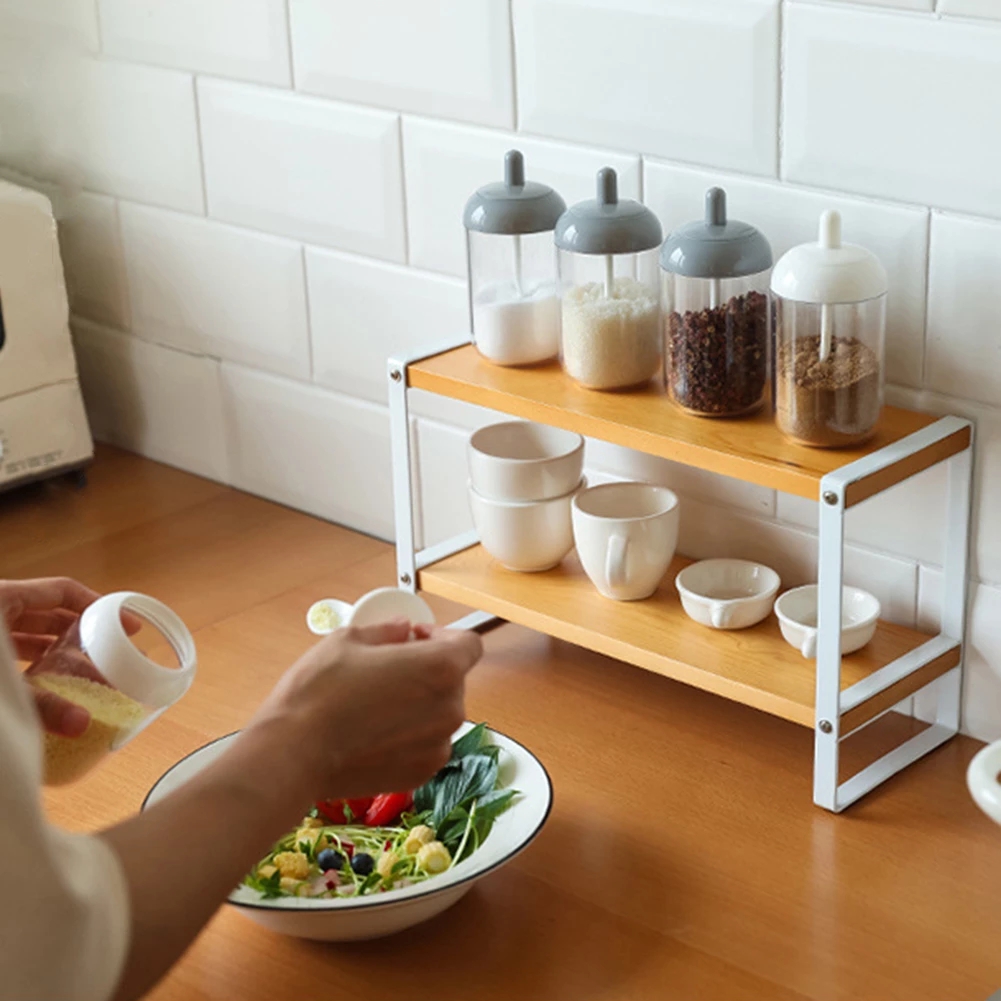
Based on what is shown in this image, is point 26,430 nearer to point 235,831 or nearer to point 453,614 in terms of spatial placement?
point 453,614

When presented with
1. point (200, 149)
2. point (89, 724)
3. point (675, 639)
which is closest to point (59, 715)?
point (89, 724)

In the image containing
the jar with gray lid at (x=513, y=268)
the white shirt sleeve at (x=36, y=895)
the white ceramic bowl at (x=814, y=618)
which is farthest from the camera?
the jar with gray lid at (x=513, y=268)

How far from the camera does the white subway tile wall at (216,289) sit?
1.75m

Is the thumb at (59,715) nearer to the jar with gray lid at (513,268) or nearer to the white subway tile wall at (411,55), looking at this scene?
the jar with gray lid at (513,268)

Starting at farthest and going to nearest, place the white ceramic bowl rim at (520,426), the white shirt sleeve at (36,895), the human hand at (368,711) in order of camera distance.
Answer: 1. the white ceramic bowl rim at (520,426)
2. the human hand at (368,711)
3. the white shirt sleeve at (36,895)

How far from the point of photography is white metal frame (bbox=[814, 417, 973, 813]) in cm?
115

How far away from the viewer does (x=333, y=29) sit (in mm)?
1592

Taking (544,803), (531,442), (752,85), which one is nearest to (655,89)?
(752,85)

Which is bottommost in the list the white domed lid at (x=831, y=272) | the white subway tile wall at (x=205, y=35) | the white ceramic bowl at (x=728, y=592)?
the white ceramic bowl at (x=728, y=592)

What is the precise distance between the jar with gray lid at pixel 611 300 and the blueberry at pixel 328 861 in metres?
0.43

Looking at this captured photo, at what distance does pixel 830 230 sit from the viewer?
1.17m

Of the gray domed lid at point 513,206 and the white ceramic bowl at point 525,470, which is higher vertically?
the gray domed lid at point 513,206

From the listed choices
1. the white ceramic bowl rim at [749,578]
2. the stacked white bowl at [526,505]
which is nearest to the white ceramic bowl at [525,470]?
the stacked white bowl at [526,505]

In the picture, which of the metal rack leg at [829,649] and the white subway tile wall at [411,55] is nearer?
the metal rack leg at [829,649]
